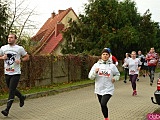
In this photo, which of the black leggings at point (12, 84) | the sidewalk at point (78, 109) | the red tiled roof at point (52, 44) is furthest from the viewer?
the red tiled roof at point (52, 44)

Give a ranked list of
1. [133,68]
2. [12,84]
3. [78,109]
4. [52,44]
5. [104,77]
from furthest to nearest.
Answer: [52,44] → [133,68] → [78,109] → [12,84] → [104,77]

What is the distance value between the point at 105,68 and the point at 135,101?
4354 millimetres

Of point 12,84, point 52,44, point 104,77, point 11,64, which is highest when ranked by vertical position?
point 52,44

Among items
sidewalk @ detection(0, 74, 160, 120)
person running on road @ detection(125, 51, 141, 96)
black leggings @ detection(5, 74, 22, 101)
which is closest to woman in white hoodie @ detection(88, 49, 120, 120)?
sidewalk @ detection(0, 74, 160, 120)

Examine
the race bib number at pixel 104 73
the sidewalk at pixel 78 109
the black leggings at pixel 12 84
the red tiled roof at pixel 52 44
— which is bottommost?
the sidewalk at pixel 78 109

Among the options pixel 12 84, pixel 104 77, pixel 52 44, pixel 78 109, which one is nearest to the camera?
pixel 104 77

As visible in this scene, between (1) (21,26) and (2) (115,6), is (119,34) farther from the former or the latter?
Result: (1) (21,26)

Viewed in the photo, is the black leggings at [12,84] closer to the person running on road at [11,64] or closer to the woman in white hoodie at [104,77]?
the person running on road at [11,64]

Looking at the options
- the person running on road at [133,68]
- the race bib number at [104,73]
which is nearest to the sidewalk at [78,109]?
the person running on road at [133,68]

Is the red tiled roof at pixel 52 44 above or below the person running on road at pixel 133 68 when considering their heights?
above

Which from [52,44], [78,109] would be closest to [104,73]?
[78,109]

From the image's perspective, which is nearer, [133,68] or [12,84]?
[12,84]

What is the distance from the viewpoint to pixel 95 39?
27.5 m

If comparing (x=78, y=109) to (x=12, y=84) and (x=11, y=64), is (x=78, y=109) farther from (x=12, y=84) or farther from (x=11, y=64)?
(x=11, y=64)
